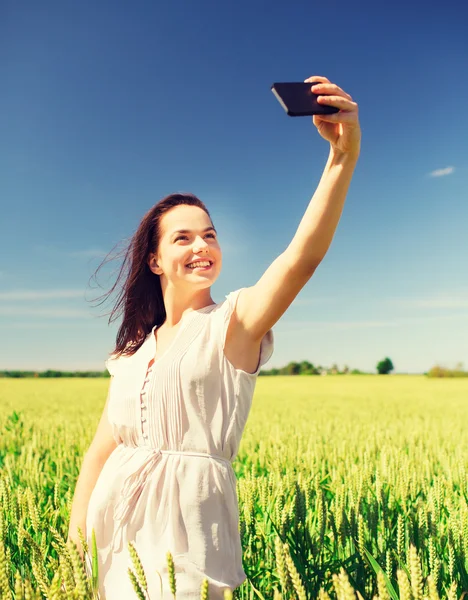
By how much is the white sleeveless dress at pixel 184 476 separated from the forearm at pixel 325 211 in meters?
0.33

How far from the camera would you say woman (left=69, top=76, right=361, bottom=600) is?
4.42 feet

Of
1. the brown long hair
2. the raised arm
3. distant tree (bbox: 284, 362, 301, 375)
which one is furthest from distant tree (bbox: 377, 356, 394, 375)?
the raised arm

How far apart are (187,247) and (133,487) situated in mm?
751

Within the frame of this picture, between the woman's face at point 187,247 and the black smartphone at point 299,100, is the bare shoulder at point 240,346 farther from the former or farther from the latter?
the black smartphone at point 299,100

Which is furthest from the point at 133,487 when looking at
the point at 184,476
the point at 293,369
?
the point at 293,369

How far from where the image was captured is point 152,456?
1.59 meters

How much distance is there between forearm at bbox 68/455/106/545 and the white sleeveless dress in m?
0.19

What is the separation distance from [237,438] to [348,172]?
2.69 ft

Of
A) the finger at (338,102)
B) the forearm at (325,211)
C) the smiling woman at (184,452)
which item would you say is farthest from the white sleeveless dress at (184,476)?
the finger at (338,102)

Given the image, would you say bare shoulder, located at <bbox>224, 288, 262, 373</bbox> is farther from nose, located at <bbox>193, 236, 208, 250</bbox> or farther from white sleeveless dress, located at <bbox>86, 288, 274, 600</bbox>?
nose, located at <bbox>193, 236, 208, 250</bbox>

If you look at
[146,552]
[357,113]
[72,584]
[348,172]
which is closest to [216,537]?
[146,552]

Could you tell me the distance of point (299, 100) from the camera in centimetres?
123

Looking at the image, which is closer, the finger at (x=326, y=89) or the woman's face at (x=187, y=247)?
the finger at (x=326, y=89)

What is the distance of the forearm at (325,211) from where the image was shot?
133 cm
